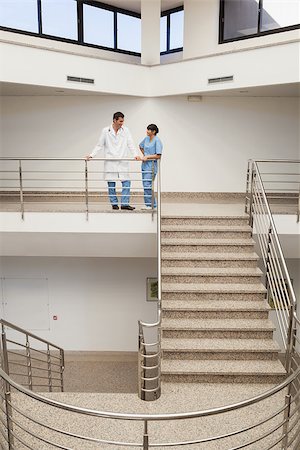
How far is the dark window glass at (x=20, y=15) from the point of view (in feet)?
20.5

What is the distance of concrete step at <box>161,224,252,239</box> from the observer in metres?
4.87

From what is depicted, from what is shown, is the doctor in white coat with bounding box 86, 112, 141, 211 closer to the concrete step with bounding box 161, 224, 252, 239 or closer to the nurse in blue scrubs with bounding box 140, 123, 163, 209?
the nurse in blue scrubs with bounding box 140, 123, 163, 209

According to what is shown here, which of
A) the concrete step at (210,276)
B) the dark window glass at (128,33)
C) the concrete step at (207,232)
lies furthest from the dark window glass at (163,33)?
the concrete step at (210,276)

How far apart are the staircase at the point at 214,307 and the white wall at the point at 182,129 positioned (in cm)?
245

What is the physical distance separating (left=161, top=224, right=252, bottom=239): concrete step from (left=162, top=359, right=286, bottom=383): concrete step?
1786 mm

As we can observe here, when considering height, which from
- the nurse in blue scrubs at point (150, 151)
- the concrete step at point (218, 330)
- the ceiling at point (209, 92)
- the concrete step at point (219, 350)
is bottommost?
the concrete step at point (219, 350)

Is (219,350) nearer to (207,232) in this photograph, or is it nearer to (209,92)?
(207,232)

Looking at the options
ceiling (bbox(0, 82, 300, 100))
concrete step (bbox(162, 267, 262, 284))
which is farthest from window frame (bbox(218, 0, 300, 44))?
concrete step (bbox(162, 267, 262, 284))

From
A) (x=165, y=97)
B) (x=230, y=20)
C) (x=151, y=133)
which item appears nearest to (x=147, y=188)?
(x=151, y=133)

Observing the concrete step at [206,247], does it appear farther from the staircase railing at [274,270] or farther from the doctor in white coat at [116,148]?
the doctor in white coat at [116,148]

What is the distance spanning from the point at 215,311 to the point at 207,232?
120 centimetres

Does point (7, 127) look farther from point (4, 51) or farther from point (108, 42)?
point (108, 42)

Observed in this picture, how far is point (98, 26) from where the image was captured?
7.33 m

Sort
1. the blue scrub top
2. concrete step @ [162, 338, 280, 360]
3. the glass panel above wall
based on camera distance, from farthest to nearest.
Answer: the glass panel above wall < the blue scrub top < concrete step @ [162, 338, 280, 360]
